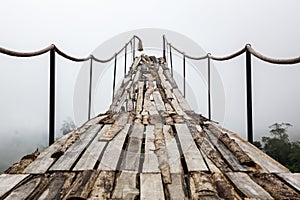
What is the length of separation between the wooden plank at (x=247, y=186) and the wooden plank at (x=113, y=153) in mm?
461

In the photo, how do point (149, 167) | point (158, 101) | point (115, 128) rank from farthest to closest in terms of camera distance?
1. point (158, 101)
2. point (115, 128)
3. point (149, 167)

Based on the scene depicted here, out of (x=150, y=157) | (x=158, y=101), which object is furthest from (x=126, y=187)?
(x=158, y=101)

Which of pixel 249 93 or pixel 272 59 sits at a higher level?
pixel 272 59

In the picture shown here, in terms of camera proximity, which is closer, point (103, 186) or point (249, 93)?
point (103, 186)

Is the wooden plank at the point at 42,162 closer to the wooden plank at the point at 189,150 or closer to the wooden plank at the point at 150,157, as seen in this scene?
the wooden plank at the point at 150,157

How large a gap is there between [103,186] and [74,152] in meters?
0.48

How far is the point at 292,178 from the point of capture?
Answer: 1.38m

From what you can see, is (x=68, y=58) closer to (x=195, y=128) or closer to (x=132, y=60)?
(x=195, y=128)

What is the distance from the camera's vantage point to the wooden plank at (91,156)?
1.47 meters

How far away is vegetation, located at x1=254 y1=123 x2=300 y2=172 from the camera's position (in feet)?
6.41

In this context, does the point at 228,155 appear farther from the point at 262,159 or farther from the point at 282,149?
the point at 282,149

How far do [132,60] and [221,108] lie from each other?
3.32m

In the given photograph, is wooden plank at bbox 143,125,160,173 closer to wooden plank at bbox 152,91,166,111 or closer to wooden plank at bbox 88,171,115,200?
wooden plank at bbox 88,171,115,200

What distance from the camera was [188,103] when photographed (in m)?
3.25
